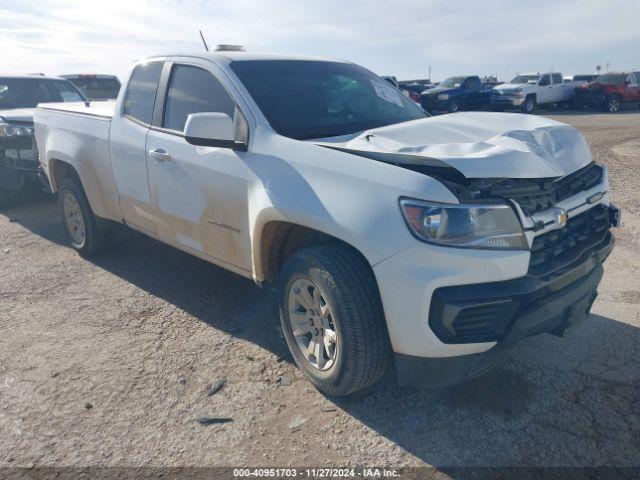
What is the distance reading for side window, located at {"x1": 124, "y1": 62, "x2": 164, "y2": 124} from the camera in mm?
4332

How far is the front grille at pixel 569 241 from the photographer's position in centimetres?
264

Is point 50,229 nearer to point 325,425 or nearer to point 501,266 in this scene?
point 325,425

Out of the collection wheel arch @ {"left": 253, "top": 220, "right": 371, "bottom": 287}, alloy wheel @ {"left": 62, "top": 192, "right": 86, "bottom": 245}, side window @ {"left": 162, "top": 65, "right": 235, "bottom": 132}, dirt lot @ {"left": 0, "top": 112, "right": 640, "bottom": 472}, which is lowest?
dirt lot @ {"left": 0, "top": 112, "right": 640, "bottom": 472}

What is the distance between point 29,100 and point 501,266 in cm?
856

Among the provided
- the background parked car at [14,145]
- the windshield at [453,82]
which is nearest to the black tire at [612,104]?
the windshield at [453,82]

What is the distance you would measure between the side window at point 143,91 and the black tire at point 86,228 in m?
1.16

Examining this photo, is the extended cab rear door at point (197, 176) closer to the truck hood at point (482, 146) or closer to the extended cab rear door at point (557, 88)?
the truck hood at point (482, 146)

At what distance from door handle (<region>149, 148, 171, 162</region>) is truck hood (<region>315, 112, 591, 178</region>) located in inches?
53.4

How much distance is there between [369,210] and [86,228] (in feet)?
12.1

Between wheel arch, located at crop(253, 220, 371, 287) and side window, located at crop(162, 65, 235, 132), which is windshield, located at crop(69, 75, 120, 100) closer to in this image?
side window, located at crop(162, 65, 235, 132)

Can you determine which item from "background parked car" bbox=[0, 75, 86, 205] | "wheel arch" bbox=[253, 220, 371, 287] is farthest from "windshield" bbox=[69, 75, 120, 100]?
"wheel arch" bbox=[253, 220, 371, 287]

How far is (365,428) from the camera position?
2.88 m

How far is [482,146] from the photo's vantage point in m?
2.74

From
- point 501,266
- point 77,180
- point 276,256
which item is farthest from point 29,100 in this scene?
point 501,266
